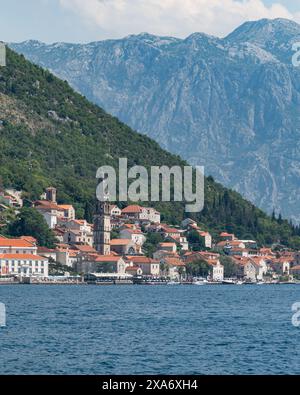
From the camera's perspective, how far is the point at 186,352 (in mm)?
73625

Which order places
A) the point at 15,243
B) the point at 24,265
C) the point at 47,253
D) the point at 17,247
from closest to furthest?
the point at 17,247 < the point at 24,265 < the point at 15,243 < the point at 47,253

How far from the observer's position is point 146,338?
81000 millimetres

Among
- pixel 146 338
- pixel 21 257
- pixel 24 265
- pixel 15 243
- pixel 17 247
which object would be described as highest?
pixel 15 243

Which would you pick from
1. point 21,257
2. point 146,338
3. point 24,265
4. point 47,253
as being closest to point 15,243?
point 24,265

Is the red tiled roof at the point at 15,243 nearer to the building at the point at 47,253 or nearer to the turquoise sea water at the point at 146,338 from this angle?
the building at the point at 47,253

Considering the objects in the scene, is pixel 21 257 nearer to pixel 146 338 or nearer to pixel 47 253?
pixel 47 253

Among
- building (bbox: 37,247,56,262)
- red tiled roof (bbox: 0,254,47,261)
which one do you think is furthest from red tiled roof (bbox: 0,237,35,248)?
building (bbox: 37,247,56,262)

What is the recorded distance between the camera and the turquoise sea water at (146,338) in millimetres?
67688

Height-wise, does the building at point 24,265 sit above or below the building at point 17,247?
below

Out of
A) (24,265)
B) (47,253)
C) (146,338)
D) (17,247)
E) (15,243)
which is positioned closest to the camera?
(146,338)

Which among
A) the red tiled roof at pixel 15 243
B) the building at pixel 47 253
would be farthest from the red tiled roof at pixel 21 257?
the building at pixel 47 253

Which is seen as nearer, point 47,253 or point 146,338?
point 146,338
